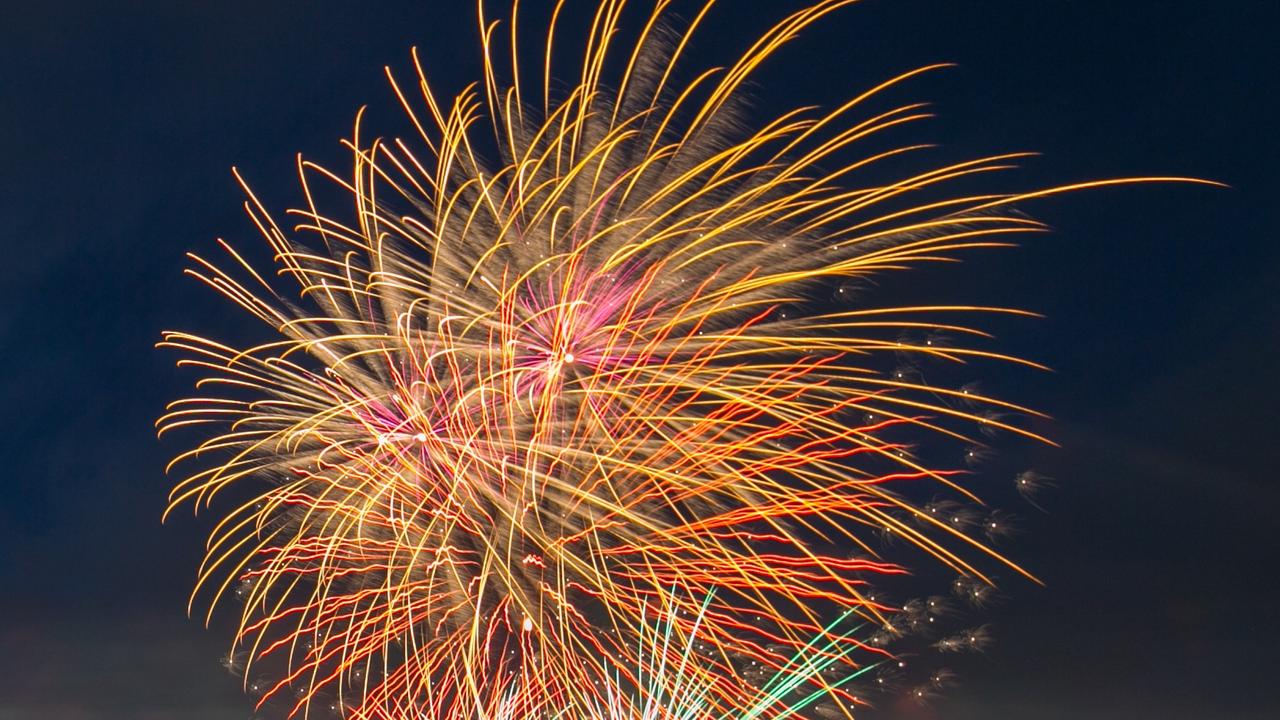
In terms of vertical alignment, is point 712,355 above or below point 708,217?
below

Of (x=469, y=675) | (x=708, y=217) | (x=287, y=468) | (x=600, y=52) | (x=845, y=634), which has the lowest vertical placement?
(x=845, y=634)

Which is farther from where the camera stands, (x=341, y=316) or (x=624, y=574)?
(x=341, y=316)

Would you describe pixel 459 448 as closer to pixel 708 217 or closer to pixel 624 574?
pixel 624 574

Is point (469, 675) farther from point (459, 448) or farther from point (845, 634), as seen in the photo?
point (845, 634)

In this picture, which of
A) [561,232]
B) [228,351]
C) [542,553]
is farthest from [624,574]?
[228,351]

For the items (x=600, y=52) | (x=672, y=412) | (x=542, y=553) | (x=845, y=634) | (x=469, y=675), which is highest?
(x=600, y=52)

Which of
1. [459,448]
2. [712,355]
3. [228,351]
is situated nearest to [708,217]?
[712,355]

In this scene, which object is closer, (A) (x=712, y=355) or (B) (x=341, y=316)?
(A) (x=712, y=355)

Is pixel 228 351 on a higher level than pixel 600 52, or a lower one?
lower
